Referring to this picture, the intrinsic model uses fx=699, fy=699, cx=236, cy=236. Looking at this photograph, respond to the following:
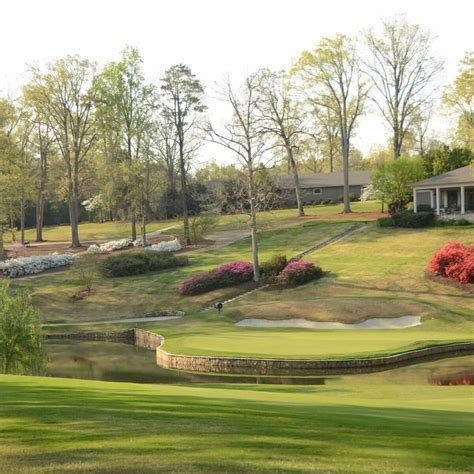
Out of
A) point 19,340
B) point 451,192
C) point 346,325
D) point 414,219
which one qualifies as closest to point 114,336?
point 346,325

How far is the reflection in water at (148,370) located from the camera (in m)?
21.1

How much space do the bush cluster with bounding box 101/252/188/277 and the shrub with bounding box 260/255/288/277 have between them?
8.78m

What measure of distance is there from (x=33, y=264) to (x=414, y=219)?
97.3ft

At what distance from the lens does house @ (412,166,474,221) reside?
5556cm

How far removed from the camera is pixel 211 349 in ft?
84.5

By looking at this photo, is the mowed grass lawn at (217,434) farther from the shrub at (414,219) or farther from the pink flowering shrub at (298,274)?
the shrub at (414,219)

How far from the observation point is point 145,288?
45469 millimetres

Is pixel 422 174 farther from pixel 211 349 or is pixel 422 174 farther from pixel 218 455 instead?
pixel 218 455

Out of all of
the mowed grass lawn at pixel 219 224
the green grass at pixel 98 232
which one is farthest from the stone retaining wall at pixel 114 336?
the green grass at pixel 98 232

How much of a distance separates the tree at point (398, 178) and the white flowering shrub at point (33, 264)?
27.4 m

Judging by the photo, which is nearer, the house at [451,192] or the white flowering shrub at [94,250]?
the house at [451,192]

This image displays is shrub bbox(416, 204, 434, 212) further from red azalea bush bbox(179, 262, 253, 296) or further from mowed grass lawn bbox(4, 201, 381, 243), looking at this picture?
red azalea bush bbox(179, 262, 253, 296)

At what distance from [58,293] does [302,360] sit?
26.1 metres

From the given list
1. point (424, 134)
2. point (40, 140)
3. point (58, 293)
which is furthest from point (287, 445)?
point (424, 134)
